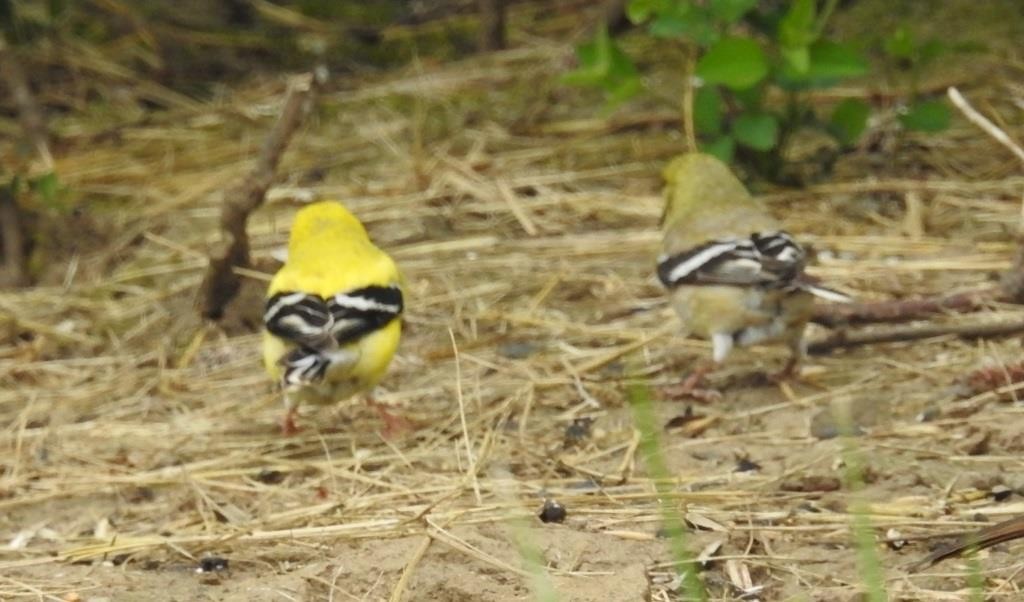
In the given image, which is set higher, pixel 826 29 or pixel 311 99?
pixel 311 99

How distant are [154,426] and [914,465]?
2.50 meters

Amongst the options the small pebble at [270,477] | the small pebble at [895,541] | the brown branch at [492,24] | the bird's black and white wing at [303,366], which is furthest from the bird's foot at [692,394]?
the brown branch at [492,24]

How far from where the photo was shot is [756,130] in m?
6.80

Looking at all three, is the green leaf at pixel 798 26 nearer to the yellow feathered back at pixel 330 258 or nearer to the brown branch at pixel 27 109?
the yellow feathered back at pixel 330 258

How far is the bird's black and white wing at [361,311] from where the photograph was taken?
5.11m

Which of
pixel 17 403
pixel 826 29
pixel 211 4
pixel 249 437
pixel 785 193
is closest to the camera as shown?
pixel 249 437

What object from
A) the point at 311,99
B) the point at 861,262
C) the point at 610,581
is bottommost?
the point at 861,262

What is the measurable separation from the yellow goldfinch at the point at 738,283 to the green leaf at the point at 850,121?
1388 millimetres

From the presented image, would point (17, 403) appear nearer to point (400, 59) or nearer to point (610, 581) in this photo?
point (610, 581)

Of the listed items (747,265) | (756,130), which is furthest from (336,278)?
(756,130)

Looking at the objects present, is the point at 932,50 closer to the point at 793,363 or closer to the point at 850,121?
the point at 850,121

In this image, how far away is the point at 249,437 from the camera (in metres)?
5.39

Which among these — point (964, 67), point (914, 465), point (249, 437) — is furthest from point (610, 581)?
point (964, 67)

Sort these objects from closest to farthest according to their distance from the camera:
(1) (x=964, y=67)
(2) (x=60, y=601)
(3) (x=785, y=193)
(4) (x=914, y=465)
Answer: (2) (x=60, y=601)
(4) (x=914, y=465)
(3) (x=785, y=193)
(1) (x=964, y=67)
